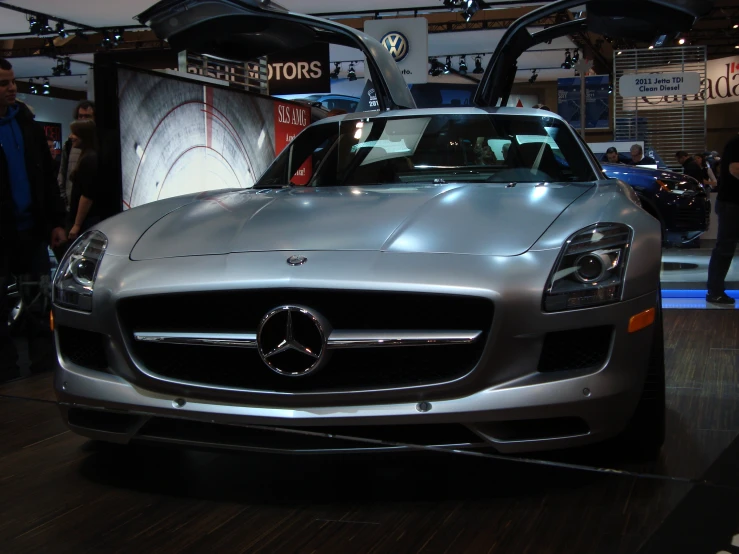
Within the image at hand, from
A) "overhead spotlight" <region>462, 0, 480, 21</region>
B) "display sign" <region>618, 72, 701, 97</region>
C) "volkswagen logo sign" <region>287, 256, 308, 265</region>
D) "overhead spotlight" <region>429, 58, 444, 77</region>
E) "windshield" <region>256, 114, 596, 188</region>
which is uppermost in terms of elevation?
"overhead spotlight" <region>462, 0, 480, 21</region>

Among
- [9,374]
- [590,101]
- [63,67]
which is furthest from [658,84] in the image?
[63,67]

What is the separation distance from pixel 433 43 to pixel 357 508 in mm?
19841

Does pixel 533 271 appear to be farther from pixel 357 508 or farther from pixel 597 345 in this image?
pixel 357 508

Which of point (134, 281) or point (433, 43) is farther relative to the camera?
point (433, 43)

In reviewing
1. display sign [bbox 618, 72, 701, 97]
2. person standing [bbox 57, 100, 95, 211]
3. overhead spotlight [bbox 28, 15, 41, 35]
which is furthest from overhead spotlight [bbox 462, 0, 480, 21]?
person standing [bbox 57, 100, 95, 211]

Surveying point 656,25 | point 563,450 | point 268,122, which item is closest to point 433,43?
point 268,122

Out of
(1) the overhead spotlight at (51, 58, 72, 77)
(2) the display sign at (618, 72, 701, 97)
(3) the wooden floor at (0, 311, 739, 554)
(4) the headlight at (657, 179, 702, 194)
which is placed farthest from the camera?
(1) the overhead spotlight at (51, 58, 72, 77)

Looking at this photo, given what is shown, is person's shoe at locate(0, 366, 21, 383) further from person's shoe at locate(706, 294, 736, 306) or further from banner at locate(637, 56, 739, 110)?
banner at locate(637, 56, 739, 110)

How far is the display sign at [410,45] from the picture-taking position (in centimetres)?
1074

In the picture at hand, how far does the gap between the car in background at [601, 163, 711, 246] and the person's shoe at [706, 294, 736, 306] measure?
5.22ft

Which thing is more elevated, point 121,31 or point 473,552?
point 121,31

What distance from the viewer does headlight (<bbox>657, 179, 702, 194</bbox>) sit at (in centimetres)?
843

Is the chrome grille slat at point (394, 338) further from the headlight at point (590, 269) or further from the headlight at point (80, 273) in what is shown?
the headlight at point (80, 273)

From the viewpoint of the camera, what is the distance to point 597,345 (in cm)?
217
